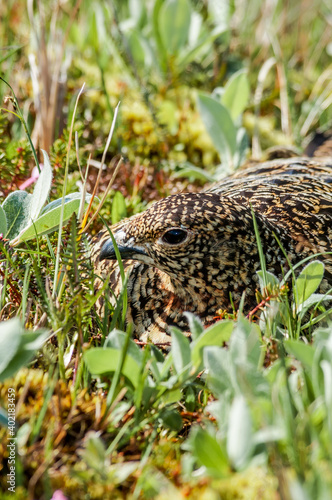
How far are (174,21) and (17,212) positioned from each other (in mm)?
2487

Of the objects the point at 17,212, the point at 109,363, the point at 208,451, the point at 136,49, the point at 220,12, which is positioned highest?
the point at 220,12

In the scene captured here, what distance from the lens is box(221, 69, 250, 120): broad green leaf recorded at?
361 centimetres

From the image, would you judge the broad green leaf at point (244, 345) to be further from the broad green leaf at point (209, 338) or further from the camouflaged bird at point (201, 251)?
the camouflaged bird at point (201, 251)

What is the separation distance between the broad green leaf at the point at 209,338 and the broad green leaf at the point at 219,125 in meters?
2.08

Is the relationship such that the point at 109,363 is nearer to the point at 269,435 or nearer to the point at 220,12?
the point at 269,435

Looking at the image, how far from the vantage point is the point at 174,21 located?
405 centimetres

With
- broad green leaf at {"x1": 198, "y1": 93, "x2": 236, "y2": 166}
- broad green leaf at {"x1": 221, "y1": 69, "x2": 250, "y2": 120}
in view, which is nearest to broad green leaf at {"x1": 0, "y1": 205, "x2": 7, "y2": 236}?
broad green leaf at {"x1": 198, "y1": 93, "x2": 236, "y2": 166}

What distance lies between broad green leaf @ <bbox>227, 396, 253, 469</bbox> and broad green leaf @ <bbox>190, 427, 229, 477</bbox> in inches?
1.7

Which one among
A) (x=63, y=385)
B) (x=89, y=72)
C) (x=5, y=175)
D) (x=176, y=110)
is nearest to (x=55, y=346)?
(x=63, y=385)

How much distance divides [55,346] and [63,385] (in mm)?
303

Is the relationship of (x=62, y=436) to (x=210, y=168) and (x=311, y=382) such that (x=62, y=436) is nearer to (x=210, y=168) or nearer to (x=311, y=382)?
(x=311, y=382)

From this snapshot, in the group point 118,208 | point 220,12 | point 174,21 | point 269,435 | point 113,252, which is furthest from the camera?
point 220,12

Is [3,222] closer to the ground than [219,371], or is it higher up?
higher up

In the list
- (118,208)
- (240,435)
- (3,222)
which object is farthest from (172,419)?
(118,208)
